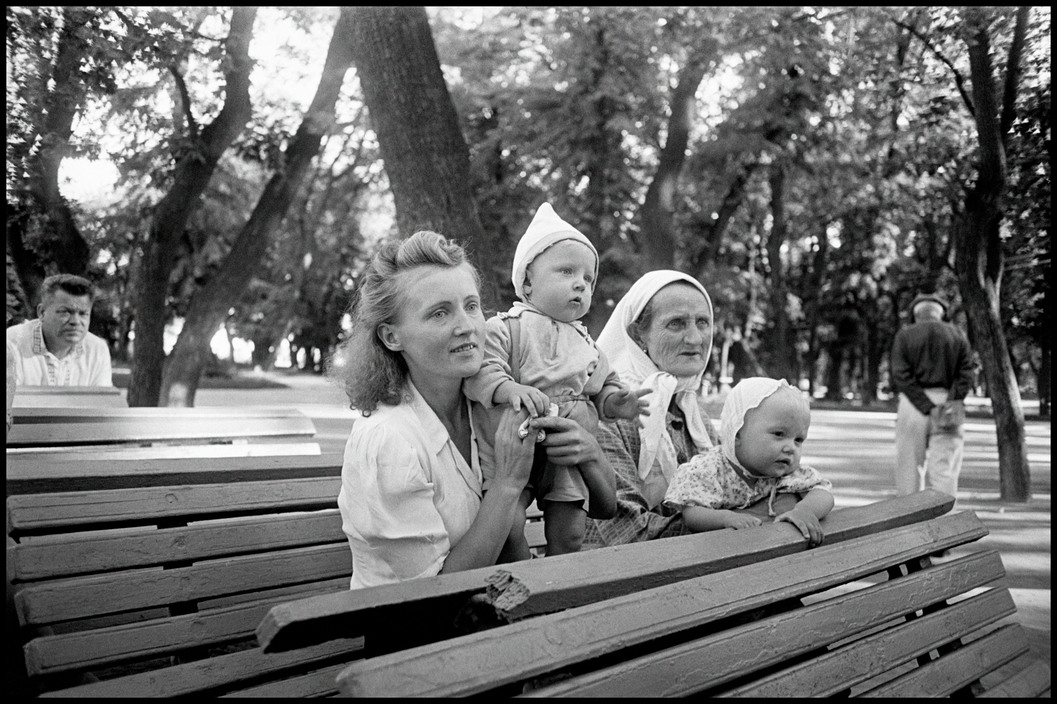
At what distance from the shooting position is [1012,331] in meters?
30.6

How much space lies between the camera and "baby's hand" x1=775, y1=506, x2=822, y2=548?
2.80 meters

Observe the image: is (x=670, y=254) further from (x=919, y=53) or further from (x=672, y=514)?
(x=672, y=514)

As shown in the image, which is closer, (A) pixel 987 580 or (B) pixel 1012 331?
(A) pixel 987 580

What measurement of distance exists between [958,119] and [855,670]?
10.4 metres

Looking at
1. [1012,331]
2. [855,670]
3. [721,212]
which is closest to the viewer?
[855,670]

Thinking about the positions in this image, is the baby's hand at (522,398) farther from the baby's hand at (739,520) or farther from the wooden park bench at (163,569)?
the wooden park bench at (163,569)

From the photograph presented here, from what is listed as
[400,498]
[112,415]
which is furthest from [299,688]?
[112,415]

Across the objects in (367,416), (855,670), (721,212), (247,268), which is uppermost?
(721,212)

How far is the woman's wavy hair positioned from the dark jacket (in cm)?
672

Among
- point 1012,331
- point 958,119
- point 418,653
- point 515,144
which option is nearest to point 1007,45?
point 958,119

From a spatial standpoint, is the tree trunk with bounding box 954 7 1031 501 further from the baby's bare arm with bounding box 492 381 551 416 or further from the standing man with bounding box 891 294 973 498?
the baby's bare arm with bounding box 492 381 551 416

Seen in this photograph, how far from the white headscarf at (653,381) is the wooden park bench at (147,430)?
8.17ft

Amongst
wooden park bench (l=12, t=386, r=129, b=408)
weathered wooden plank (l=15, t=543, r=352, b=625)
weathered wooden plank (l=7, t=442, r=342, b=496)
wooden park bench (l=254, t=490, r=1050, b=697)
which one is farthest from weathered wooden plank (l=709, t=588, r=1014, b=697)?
wooden park bench (l=12, t=386, r=129, b=408)

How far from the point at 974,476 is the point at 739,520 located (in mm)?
10805
